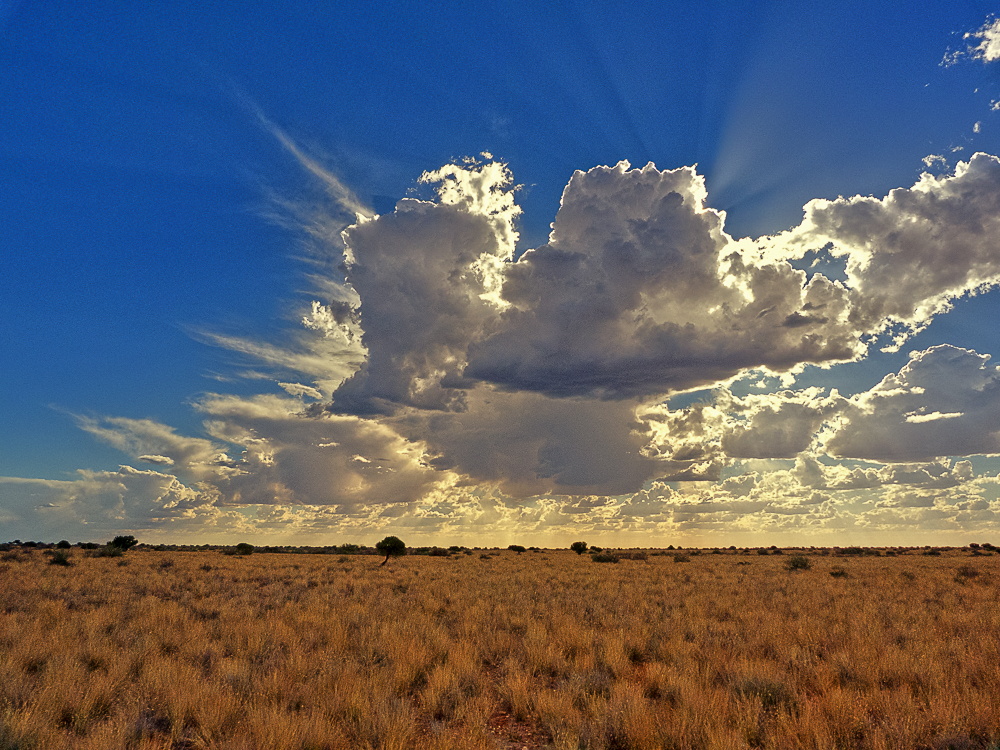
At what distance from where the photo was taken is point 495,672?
11883mm

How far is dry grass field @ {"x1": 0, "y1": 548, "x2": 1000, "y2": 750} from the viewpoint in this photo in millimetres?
7672

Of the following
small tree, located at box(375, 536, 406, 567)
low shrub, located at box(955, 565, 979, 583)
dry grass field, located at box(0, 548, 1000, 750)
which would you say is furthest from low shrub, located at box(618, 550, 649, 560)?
dry grass field, located at box(0, 548, 1000, 750)

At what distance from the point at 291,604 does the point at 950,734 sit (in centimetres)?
1795

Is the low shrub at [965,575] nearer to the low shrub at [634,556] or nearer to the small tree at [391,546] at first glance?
the low shrub at [634,556]

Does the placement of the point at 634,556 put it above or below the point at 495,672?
above

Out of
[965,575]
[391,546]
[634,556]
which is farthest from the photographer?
[634,556]

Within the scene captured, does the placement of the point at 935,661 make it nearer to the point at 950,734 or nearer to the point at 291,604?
the point at 950,734

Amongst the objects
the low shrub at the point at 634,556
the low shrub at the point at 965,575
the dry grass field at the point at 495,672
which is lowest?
the dry grass field at the point at 495,672

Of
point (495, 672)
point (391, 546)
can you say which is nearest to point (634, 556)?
point (391, 546)

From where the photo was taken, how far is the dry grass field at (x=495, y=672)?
25.2 ft

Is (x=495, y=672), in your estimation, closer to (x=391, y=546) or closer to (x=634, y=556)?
(x=391, y=546)

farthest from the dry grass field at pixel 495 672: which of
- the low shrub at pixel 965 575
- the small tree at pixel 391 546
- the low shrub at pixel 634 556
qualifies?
the low shrub at pixel 634 556

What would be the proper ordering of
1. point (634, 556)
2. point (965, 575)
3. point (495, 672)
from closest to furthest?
1. point (495, 672)
2. point (965, 575)
3. point (634, 556)

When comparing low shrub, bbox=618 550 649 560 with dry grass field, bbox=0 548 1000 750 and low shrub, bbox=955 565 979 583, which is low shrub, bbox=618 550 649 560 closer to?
low shrub, bbox=955 565 979 583
